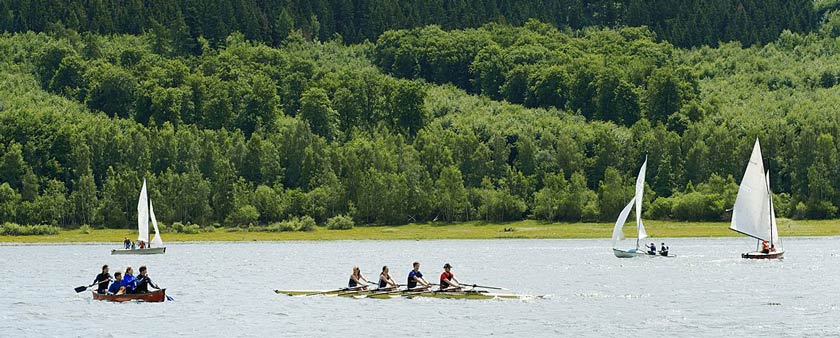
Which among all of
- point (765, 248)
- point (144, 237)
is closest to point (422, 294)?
point (765, 248)

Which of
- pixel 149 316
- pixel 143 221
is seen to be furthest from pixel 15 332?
pixel 143 221

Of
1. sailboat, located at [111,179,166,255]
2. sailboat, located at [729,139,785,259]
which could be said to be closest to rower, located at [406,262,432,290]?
sailboat, located at [729,139,785,259]

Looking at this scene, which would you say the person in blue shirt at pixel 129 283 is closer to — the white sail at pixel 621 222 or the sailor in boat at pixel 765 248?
the white sail at pixel 621 222

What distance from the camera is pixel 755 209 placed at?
500ft

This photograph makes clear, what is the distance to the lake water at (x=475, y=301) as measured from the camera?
9325 cm

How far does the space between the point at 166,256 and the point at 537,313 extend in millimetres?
96445

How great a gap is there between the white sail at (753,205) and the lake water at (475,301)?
3.52 meters

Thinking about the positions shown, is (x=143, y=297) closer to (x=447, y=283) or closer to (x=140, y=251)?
(x=447, y=283)

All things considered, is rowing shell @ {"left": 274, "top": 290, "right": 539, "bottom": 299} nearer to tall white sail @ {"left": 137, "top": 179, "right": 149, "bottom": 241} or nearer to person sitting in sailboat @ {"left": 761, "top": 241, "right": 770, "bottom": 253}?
person sitting in sailboat @ {"left": 761, "top": 241, "right": 770, "bottom": 253}

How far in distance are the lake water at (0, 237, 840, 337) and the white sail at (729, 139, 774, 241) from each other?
11.5 ft

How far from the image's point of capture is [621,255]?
160750 millimetres

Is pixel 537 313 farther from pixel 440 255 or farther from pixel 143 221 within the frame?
pixel 143 221

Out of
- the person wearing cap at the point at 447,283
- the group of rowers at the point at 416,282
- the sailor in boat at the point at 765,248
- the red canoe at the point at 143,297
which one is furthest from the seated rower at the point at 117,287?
the sailor in boat at the point at 765,248

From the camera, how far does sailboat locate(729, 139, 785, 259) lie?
5969 inches
